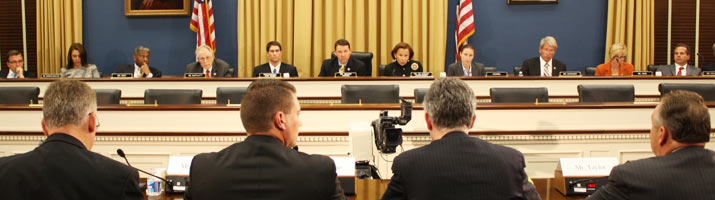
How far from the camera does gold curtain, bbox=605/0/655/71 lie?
8.38 metres

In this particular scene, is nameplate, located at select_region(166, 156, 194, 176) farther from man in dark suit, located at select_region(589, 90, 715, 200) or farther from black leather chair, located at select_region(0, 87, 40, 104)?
black leather chair, located at select_region(0, 87, 40, 104)

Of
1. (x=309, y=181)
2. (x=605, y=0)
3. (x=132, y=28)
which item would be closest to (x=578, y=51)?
(x=605, y=0)

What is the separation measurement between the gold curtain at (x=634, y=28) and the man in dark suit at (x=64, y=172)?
25.9 ft

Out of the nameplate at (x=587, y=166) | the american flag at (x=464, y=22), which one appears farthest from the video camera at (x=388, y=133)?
the american flag at (x=464, y=22)

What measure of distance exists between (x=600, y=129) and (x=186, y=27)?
22.1 ft

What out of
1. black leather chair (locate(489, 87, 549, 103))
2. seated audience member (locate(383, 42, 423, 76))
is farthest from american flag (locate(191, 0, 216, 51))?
black leather chair (locate(489, 87, 549, 103))

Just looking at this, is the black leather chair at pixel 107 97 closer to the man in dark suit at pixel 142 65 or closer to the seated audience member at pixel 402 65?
the man in dark suit at pixel 142 65

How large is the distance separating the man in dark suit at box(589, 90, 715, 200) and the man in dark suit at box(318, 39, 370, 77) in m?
5.49

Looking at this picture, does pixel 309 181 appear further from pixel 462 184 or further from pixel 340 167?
pixel 340 167

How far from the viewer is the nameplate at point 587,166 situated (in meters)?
2.40

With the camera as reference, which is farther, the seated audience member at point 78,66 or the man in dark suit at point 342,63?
the seated audience member at point 78,66

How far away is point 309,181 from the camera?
5.50ft

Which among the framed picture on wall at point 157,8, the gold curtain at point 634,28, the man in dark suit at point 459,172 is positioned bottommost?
the man in dark suit at point 459,172

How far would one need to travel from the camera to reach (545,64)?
23.6 ft
